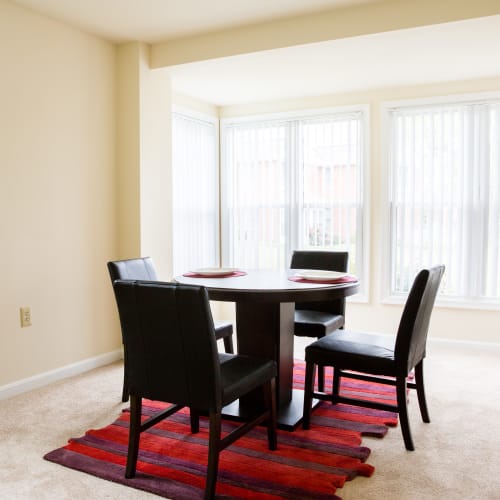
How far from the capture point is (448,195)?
473 centimetres

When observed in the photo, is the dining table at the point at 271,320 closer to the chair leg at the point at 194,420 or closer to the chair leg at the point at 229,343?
the chair leg at the point at 194,420

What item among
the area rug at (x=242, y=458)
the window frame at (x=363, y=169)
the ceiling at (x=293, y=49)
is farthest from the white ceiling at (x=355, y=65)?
the area rug at (x=242, y=458)

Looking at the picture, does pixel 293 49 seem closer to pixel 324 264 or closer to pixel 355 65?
pixel 355 65

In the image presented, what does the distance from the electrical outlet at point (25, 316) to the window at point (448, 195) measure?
3.09 m

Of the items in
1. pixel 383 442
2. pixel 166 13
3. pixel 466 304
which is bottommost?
pixel 383 442

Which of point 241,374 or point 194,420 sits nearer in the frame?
point 241,374

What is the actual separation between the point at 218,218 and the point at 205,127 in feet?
3.08

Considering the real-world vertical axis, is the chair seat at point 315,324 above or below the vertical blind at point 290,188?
below

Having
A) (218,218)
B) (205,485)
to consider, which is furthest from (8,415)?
(218,218)

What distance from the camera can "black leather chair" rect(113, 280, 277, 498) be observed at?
2.12 m

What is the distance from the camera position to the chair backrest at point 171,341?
2107 millimetres

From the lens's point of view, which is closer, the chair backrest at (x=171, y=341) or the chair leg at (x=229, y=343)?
the chair backrest at (x=171, y=341)

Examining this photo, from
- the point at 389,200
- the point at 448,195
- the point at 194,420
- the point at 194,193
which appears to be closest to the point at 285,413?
the point at 194,420

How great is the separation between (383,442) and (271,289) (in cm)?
96
